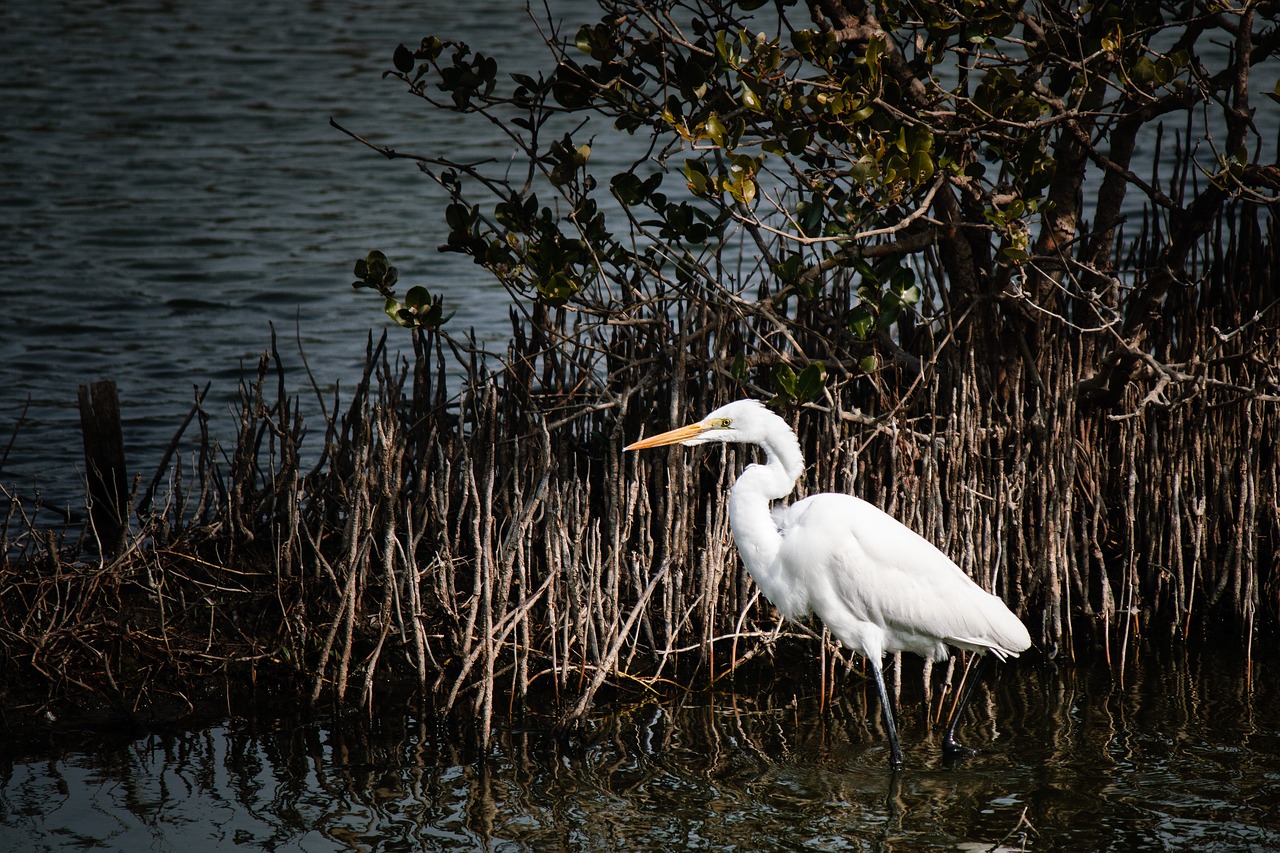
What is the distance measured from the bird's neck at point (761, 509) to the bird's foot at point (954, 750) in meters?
0.71

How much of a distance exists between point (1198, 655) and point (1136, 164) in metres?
11.0

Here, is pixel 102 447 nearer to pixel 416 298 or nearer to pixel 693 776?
pixel 416 298

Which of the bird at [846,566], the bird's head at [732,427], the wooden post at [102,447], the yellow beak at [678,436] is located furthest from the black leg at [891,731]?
the wooden post at [102,447]

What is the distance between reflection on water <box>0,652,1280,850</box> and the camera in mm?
4117

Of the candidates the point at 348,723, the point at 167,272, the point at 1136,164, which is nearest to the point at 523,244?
the point at 348,723

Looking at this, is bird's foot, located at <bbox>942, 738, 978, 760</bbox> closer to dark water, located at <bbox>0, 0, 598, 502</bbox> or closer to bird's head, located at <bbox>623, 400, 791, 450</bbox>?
bird's head, located at <bbox>623, 400, 791, 450</bbox>

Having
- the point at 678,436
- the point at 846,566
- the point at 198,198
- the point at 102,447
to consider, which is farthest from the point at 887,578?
the point at 198,198

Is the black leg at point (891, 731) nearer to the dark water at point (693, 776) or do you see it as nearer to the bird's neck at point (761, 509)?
the dark water at point (693, 776)

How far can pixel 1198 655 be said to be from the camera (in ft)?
17.8

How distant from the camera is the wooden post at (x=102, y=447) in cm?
598

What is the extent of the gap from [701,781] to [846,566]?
0.89 meters

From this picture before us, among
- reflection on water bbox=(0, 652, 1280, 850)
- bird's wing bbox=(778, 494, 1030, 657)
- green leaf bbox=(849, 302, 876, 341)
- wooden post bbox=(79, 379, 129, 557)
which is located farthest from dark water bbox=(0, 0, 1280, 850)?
green leaf bbox=(849, 302, 876, 341)

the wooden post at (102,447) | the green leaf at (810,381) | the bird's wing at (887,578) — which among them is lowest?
the bird's wing at (887,578)

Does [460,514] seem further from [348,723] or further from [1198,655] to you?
[1198,655]
